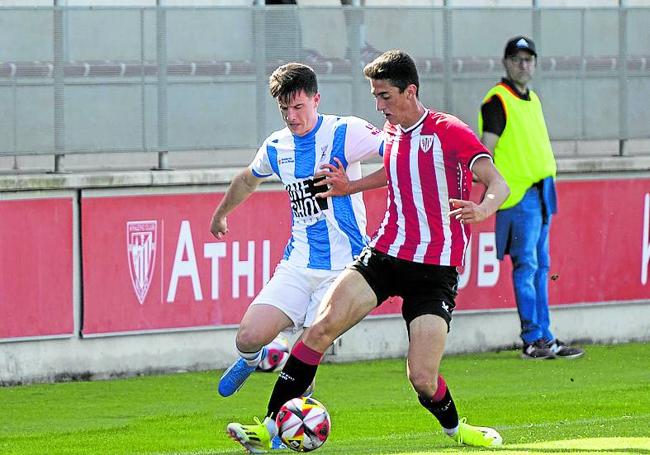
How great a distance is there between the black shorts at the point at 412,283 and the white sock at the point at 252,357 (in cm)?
98

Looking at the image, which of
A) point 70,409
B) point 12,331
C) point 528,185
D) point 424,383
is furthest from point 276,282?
point 528,185

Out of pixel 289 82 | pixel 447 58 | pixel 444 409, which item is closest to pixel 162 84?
pixel 447 58

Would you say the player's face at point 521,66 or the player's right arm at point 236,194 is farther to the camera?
the player's face at point 521,66

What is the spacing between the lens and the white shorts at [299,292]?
963 cm

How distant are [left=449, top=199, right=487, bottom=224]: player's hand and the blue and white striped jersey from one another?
1.50 meters

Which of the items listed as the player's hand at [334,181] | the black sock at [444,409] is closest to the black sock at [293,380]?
the black sock at [444,409]

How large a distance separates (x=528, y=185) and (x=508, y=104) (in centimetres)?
A: 69

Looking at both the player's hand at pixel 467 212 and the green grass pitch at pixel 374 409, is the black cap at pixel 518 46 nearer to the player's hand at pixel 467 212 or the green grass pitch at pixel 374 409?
the green grass pitch at pixel 374 409

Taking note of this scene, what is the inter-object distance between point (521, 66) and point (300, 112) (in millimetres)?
4350

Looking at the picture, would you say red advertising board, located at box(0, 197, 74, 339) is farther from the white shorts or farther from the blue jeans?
the blue jeans

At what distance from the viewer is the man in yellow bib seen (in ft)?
44.4

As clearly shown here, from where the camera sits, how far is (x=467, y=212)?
8.23 meters

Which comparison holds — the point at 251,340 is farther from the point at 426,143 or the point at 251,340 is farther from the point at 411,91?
the point at 411,91

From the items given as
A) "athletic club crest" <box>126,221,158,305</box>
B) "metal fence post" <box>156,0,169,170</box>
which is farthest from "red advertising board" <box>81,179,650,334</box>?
"metal fence post" <box>156,0,169,170</box>
